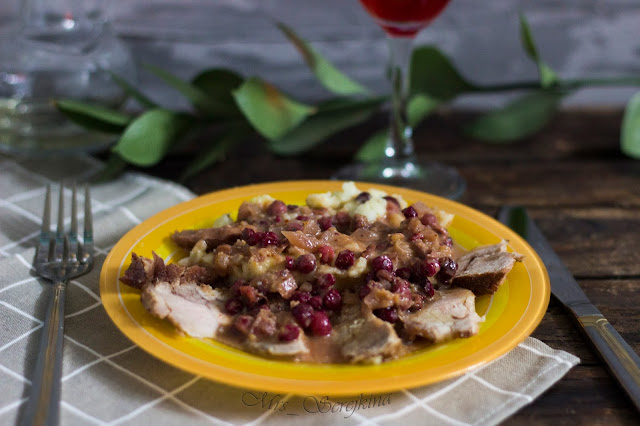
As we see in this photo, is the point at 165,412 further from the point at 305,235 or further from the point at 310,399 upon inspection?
the point at 305,235

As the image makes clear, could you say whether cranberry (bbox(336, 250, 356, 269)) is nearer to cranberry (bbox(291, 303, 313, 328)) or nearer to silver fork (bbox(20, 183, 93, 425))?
Result: cranberry (bbox(291, 303, 313, 328))

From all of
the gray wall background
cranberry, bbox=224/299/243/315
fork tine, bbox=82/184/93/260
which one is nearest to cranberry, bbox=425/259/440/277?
cranberry, bbox=224/299/243/315

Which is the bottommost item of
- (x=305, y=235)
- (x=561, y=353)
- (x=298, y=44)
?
(x=561, y=353)

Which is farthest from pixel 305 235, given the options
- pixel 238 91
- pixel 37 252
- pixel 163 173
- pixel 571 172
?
pixel 571 172

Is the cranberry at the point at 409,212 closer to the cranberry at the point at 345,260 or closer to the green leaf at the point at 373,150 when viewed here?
the cranberry at the point at 345,260

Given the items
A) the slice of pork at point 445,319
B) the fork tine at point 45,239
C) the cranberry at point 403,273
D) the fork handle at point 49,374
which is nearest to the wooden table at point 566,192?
the slice of pork at point 445,319

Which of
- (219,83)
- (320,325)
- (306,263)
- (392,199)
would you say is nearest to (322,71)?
(219,83)

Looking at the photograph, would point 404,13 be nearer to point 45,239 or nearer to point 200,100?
point 200,100
